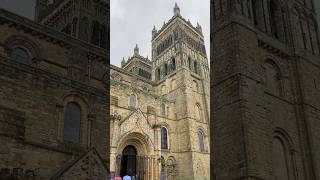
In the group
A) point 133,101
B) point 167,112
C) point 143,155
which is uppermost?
point 133,101

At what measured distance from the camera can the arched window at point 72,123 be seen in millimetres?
17178

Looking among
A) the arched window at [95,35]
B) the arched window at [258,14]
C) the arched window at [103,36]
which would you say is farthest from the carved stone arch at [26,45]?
the arched window at [258,14]

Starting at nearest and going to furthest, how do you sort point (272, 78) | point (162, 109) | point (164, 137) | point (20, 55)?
point (20, 55) → point (272, 78) → point (164, 137) → point (162, 109)

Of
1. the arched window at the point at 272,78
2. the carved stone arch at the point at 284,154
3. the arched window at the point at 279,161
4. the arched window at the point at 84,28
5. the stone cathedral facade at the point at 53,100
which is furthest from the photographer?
the arched window at the point at 84,28

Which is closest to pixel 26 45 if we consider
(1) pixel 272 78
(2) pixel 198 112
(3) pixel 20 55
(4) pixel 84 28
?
(3) pixel 20 55

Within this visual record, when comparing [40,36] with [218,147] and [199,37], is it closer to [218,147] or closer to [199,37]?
[218,147]

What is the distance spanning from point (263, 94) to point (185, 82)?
38.3 metres

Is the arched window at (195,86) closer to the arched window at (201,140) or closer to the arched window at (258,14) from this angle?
the arched window at (201,140)

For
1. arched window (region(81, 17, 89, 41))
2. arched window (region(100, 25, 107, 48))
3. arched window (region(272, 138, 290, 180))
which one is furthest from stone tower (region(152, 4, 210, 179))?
arched window (region(272, 138, 290, 180))

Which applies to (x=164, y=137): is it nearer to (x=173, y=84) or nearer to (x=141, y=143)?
(x=141, y=143)

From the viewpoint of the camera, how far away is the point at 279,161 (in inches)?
669

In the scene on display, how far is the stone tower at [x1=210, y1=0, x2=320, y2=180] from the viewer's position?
50.8 ft

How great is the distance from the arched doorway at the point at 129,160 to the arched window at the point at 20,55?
84.5 ft

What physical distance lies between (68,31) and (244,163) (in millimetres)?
12442
